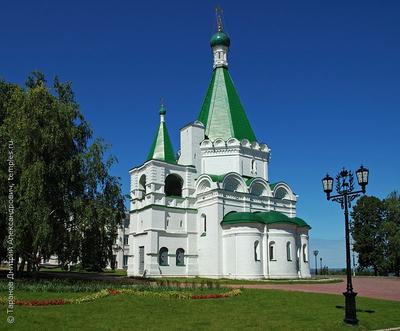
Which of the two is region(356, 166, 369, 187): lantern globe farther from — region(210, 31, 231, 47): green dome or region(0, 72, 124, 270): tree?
region(210, 31, 231, 47): green dome

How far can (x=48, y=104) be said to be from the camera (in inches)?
886

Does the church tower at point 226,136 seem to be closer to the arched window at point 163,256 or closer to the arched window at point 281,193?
the arched window at point 281,193

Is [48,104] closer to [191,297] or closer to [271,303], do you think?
[191,297]

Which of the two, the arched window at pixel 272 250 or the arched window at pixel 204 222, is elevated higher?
the arched window at pixel 204 222

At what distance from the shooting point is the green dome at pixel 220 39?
157 feet

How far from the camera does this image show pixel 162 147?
137 feet

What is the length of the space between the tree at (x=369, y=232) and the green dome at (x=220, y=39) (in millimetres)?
25230

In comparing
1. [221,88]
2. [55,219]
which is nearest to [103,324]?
[55,219]

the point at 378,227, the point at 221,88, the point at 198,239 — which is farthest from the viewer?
the point at 378,227

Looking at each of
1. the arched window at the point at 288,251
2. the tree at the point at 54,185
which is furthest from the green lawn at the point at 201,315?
the arched window at the point at 288,251

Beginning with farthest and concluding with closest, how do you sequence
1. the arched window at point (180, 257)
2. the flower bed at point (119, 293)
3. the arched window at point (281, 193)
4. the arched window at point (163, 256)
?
the arched window at point (281, 193)
the arched window at point (180, 257)
the arched window at point (163, 256)
the flower bed at point (119, 293)

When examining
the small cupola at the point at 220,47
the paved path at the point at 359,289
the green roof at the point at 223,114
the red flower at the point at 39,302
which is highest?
the small cupola at the point at 220,47

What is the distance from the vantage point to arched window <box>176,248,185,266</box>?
39.3 meters

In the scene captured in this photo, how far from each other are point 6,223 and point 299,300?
46.5 feet
